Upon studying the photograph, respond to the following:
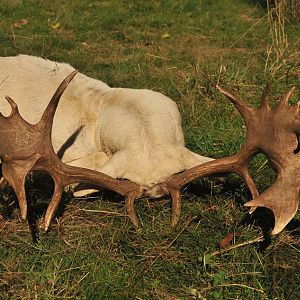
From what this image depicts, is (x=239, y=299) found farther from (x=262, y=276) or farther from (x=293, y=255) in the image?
(x=293, y=255)

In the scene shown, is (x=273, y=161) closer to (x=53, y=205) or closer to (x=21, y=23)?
(x=53, y=205)

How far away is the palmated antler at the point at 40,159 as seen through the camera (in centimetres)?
438

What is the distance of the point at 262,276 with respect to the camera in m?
4.27

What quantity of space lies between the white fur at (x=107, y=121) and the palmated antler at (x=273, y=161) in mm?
198

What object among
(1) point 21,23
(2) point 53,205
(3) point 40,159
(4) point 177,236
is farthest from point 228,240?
(1) point 21,23

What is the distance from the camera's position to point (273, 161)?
4.43 metres

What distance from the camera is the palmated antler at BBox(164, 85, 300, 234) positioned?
13.7 ft

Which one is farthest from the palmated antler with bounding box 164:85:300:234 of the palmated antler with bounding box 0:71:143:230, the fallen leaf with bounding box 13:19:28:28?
the fallen leaf with bounding box 13:19:28:28

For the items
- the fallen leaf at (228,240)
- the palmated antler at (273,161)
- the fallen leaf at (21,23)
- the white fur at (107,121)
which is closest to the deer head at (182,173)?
the palmated antler at (273,161)

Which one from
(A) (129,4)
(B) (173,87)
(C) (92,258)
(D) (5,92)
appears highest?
(D) (5,92)

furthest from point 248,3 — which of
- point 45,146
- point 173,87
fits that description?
point 45,146

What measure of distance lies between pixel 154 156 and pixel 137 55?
4564 millimetres

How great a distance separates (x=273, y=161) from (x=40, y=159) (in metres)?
1.63

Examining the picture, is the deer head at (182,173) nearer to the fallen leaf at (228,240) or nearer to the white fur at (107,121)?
the white fur at (107,121)
